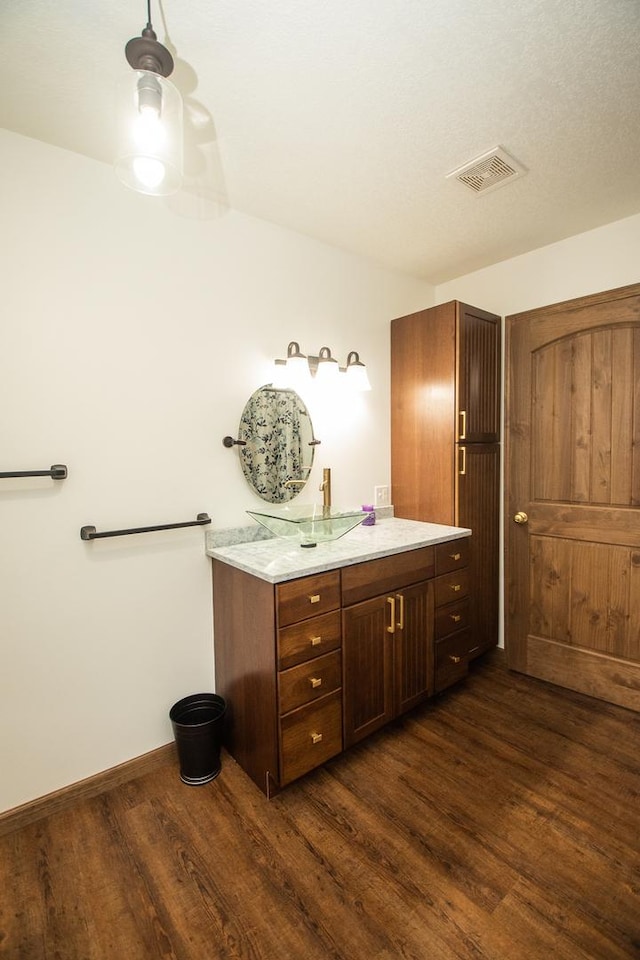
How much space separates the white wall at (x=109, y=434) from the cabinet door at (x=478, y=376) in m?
1.00

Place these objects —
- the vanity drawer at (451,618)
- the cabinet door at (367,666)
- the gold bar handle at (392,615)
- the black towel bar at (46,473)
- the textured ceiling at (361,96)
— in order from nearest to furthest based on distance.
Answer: the textured ceiling at (361,96), the black towel bar at (46,473), the cabinet door at (367,666), the gold bar handle at (392,615), the vanity drawer at (451,618)

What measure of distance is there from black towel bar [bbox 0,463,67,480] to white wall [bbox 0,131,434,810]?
0.09 feet

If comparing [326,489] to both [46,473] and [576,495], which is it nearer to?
[46,473]

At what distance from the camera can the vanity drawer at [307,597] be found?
1.65 m

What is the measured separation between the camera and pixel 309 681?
1734mm

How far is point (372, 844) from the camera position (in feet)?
5.01

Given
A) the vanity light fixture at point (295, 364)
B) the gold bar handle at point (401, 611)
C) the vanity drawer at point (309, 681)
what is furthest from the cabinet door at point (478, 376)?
the vanity drawer at point (309, 681)

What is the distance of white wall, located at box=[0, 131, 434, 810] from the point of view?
1.62 m

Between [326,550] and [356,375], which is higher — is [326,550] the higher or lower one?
the lower one

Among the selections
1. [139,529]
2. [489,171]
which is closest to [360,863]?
[139,529]

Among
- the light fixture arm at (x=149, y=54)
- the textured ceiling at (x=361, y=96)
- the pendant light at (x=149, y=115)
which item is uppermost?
the textured ceiling at (x=361, y=96)

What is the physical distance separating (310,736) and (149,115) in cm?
204

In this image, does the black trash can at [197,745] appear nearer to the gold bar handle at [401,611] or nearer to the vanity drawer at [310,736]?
the vanity drawer at [310,736]

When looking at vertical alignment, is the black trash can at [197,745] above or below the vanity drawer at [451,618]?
below
